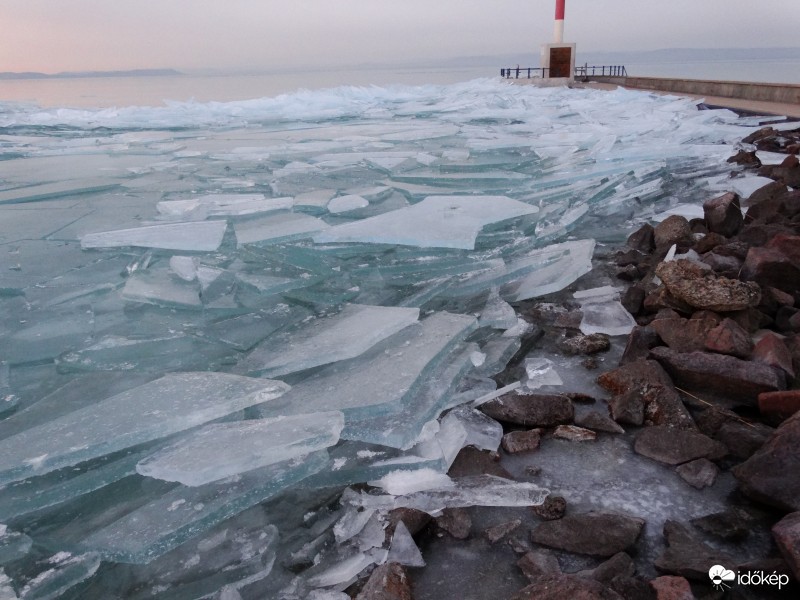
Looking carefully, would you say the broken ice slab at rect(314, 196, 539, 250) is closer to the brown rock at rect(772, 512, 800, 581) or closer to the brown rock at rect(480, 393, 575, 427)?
the brown rock at rect(480, 393, 575, 427)

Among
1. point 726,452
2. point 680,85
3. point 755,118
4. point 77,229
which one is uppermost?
point 680,85

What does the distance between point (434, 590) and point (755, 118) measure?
8180mm

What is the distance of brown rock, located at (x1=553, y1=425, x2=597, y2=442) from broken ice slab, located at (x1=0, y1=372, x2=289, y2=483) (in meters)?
0.77

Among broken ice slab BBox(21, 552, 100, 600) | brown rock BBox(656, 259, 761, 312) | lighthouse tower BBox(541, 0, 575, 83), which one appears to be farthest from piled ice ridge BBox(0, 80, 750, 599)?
lighthouse tower BBox(541, 0, 575, 83)

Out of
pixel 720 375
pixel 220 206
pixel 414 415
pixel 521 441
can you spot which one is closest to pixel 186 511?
pixel 414 415

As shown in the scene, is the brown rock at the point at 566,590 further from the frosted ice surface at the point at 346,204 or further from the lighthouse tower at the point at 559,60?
the lighthouse tower at the point at 559,60

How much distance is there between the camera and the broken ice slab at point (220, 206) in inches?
123

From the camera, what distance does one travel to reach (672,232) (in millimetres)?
2830

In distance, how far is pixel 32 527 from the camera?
A: 1.31 meters

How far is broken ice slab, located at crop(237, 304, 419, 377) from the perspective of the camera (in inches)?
68.5

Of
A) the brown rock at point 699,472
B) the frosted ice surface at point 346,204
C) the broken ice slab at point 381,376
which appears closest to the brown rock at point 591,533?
Answer: the brown rock at point 699,472

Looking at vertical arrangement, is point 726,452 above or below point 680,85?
below

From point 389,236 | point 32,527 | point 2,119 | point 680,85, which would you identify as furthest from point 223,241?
point 680,85

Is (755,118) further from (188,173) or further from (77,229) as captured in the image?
(77,229)
